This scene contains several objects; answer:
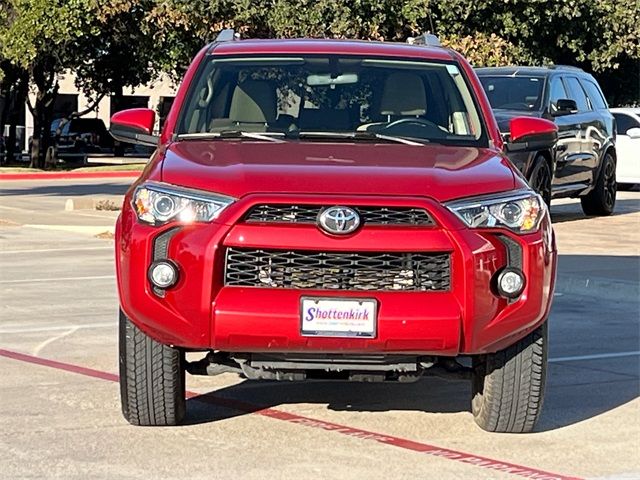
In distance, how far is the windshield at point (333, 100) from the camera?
7797 millimetres

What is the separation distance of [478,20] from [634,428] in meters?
32.7

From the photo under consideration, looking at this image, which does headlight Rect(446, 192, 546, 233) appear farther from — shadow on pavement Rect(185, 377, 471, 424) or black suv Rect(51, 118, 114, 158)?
black suv Rect(51, 118, 114, 158)

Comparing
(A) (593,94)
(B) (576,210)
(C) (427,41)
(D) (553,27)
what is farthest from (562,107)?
(D) (553,27)

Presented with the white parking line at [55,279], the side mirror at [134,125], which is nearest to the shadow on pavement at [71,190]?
the white parking line at [55,279]

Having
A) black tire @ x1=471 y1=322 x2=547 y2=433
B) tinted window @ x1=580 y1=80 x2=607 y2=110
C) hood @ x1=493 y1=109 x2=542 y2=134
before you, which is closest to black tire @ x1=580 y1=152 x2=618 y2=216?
tinted window @ x1=580 y1=80 x2=607 y2=110

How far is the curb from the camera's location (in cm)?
1252

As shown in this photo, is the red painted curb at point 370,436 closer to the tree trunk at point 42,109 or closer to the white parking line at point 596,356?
the white parking line at point 596,356

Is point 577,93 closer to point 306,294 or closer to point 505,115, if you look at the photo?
point 505,115

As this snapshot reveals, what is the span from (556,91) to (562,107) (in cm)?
86

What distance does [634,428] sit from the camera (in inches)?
290

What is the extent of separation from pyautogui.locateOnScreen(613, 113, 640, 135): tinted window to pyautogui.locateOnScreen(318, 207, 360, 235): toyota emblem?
2208 cm

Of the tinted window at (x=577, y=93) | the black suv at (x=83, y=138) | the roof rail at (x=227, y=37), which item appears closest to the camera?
the roof rail at (x=227, y=37)

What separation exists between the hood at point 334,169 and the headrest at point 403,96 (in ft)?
2.01

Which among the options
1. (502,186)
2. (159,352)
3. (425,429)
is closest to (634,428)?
(425,429)
